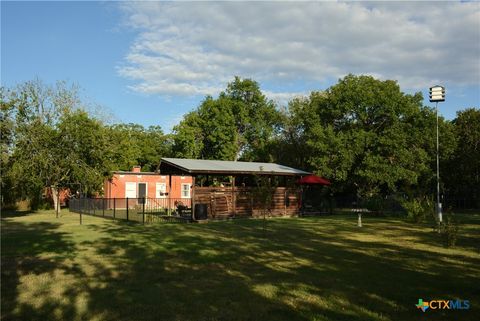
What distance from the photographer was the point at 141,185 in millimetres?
38188

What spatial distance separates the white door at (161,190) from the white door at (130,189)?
209 centimetres

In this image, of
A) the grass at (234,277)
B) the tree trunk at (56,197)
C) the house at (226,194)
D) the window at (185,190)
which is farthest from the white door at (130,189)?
the grass at (234,277)

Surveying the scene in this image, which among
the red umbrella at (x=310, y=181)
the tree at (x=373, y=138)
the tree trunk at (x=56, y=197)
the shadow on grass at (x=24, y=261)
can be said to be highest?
the tree at (x=373, y=138)

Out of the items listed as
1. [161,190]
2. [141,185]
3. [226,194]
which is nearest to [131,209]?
[141,185]

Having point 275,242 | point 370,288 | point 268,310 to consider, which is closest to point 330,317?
point 268,310

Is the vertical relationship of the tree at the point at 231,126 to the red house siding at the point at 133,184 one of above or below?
above

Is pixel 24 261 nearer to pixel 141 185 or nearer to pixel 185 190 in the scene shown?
pixel 141 185

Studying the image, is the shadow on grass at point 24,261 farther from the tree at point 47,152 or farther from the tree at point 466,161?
the tree at point 466,161

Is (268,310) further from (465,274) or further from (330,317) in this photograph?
(465,274)

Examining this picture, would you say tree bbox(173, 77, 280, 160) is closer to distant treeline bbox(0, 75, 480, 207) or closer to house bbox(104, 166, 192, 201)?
distant treeline bbox(0, 75, 480, 207)

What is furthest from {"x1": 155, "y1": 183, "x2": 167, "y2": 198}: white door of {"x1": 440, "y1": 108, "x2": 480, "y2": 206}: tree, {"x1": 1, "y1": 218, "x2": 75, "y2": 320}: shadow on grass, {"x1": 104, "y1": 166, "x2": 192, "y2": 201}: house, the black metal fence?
{"x1": 440, "y1": 108, "x2": 480, "y2": 206}: tree

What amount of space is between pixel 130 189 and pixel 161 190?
300 cm

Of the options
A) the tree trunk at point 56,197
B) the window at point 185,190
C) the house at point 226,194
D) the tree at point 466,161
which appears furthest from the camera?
the window at point 185,190

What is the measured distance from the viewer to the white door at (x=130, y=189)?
37375mm
